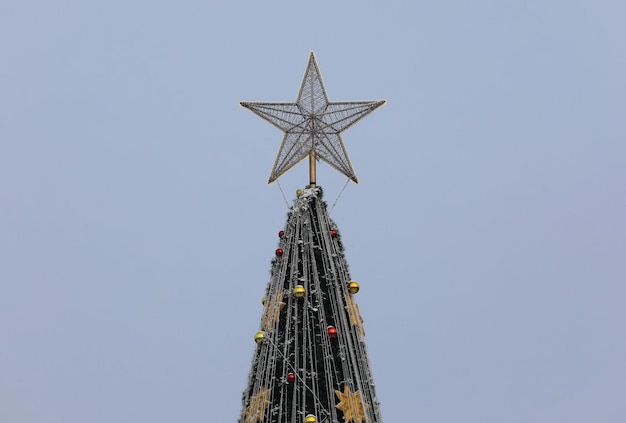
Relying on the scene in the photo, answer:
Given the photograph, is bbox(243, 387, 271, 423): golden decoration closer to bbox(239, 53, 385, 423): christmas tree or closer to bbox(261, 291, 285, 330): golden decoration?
bbox(239, 53, 385, 423): christmas tree

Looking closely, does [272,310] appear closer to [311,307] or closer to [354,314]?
[311,307]

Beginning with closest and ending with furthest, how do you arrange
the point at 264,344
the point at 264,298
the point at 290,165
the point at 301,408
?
the point at 301,408 → the point at 264,344 → the point at 264,298 → the point at 290,165

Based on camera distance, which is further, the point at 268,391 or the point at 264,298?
the point at 264,298

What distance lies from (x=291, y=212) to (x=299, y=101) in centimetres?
535

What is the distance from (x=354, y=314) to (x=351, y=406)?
4663 millimetres

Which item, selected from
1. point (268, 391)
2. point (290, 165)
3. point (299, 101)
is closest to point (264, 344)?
point (268, 391)

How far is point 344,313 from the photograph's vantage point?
35.7 meters

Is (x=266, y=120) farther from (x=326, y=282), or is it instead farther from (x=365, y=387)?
(x=365, y=387)

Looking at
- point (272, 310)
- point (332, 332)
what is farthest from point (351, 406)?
point (272, 310)

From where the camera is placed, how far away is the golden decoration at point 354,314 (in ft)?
118

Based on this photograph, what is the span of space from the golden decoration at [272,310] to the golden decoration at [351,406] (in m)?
4.34

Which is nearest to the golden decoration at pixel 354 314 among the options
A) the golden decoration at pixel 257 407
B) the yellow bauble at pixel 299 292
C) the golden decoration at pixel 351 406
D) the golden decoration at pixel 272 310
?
the yellow bauble at pixel 299 292

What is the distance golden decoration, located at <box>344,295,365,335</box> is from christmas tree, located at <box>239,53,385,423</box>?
3cm

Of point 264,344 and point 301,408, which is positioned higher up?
point 264,344
